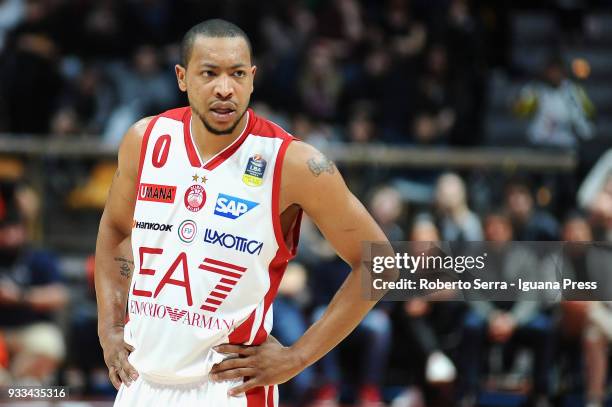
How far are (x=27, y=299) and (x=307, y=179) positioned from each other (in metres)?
5.33

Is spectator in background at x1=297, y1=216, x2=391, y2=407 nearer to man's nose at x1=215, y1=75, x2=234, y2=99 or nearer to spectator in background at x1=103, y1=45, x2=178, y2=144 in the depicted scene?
spectator in background at x1=103, y1=45, x2=178, y2=144

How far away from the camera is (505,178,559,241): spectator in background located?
9.76 m

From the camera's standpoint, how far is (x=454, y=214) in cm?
989

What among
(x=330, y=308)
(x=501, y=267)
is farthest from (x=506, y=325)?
(x=330, y=308)

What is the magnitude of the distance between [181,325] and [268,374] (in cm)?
42

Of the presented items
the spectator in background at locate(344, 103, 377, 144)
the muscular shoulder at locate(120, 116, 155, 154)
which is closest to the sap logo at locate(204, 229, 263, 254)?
the muscular shoulder at locate(120, 116, 155, 154)

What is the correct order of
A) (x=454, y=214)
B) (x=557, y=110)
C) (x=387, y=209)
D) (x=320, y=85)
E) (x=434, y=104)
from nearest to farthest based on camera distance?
(x=387, y=209), (x=454, y=214), (x=557, y=110), (x=434, y=104), (x=320, y=85)

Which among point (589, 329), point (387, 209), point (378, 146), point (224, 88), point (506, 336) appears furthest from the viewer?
point (378, 146)

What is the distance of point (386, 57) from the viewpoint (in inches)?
497

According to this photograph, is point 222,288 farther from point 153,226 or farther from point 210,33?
point 210,33

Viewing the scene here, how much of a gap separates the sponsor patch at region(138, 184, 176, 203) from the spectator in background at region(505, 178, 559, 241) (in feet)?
18.6

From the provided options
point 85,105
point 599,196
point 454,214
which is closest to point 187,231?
point 454,214

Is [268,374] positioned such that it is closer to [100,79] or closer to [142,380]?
[142,380]

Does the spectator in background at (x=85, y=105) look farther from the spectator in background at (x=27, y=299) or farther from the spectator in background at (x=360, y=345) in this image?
the spectator in background at (x=360, y=345)
